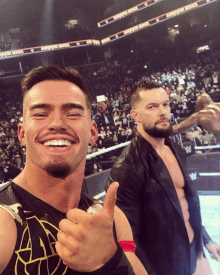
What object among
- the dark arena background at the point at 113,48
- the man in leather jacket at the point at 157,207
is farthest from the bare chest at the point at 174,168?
the dark arena background at the point at 113,48

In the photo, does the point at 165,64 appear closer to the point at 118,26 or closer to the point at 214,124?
the point at 118,26

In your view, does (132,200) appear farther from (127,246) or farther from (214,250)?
(214,250)

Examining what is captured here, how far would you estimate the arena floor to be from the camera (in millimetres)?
1960

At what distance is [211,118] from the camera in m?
0.96

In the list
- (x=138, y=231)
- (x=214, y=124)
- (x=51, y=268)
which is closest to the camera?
(x=51, y=268)

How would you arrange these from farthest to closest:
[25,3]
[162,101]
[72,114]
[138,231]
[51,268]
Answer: [25,3] < [162,101] < [138,231] < [72,114] < [51,268]

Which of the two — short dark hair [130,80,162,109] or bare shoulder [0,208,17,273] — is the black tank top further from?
short dark hair [130,80,162,109]

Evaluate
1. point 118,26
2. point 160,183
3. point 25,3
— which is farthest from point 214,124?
point 118,26

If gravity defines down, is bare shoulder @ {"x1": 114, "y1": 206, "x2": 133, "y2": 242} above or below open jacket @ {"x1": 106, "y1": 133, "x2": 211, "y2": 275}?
above

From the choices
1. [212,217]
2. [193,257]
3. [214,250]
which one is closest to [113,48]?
[212,217]

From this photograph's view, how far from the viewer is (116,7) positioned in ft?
38.8

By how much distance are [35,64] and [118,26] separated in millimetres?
4853

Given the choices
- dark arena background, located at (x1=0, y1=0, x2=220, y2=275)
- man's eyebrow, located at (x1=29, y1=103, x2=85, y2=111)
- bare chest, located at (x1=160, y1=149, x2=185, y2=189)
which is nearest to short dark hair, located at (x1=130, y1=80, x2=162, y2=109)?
bare chest, located at (x1=160, y1=149, x2=185, y2=189)

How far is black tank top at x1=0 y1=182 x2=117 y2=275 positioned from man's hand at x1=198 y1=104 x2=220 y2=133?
676 millimetres
